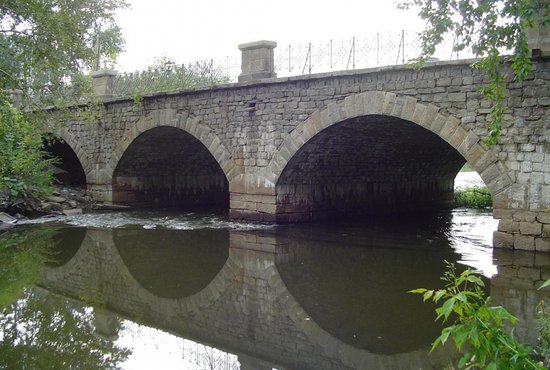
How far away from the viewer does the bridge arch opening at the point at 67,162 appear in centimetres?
1992

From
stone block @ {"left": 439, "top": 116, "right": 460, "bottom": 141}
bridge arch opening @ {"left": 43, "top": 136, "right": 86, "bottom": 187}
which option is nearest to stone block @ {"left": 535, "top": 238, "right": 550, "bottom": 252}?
stone block @ {"left": 439, "top": 116, "right": 460, "bottom": 141}

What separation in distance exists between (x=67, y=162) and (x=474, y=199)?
603 inches

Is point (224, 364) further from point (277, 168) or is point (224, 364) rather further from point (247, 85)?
point (247, 85)

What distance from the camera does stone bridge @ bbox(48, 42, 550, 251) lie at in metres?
9.17

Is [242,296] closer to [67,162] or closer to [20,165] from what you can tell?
[20,165]

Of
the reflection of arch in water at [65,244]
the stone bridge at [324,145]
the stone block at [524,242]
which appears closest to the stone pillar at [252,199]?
the stone bridge at [324,145]

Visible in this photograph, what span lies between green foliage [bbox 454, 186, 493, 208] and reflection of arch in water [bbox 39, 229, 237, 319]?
39.8 ft

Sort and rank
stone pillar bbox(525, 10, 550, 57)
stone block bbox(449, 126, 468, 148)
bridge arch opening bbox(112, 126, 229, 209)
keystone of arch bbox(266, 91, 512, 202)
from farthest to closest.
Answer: bridge arch opening bbox(112, 126, 229, 209) < stone block bbox(449, 126, 468, 148) < keystone of arch bbox(266, 91, 512, 202) < stone pillar bbox(525, 10, 550, 57)

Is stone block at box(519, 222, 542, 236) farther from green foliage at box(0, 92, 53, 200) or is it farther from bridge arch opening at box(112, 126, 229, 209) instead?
green foliage at box(0, 92, 53, 200)

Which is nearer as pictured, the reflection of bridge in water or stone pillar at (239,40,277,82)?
the reflection of bridge in water

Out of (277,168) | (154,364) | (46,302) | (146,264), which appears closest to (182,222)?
(277,168)

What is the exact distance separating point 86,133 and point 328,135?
29.7ft

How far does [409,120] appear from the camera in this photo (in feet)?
33.9

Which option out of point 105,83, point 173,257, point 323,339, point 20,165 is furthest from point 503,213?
point 105,83
